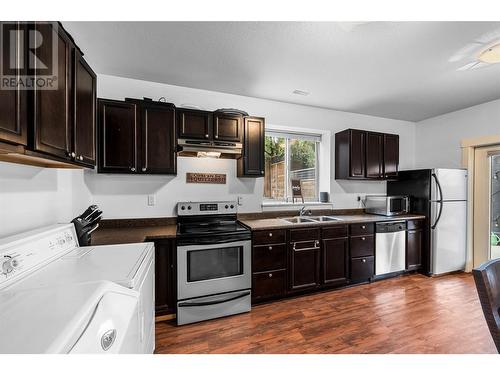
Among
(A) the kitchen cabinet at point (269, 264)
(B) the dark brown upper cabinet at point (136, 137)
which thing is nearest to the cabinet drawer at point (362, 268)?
(A) the kitchen cabinet at point (269, 264)

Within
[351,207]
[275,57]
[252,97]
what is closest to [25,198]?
[275,57]

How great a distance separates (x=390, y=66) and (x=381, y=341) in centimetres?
265

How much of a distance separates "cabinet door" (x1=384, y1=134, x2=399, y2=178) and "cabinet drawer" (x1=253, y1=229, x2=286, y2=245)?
2.26 m

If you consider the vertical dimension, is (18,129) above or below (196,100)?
below

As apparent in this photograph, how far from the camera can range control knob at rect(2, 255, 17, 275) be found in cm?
98

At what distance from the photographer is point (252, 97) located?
3033 mm

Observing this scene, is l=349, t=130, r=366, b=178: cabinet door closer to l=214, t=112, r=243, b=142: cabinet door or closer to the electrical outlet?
l=214, t=112, r=243, b=142: cabinet door

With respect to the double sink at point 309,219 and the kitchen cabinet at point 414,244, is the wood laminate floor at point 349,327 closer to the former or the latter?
the kitchen cabinet at point 414,244

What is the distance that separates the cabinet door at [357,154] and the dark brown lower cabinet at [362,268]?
1.22m

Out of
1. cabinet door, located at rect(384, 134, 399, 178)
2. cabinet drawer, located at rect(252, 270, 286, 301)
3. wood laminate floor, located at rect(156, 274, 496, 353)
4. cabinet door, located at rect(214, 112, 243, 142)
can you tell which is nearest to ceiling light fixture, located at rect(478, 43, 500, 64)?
cabinet door, located at rect(384, 134, 399, 178)

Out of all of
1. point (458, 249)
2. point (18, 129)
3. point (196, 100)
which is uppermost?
point (196, 100)

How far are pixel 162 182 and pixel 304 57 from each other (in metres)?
2.08

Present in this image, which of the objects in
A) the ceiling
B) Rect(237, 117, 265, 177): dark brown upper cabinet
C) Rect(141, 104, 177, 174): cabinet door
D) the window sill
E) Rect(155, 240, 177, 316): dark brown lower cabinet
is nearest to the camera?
the ceiling

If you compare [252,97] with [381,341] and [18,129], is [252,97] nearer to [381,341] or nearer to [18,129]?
[18,129]
